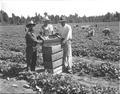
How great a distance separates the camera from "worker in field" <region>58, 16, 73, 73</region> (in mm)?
7176

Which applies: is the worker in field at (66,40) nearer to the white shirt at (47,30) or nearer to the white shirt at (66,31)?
the white shirt at (66,31)

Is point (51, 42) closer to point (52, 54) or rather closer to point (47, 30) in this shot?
point (52, 54)

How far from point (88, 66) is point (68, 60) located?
0.89 metres

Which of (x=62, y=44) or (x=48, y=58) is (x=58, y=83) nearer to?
(x=48, y=58)

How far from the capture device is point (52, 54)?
267 inches

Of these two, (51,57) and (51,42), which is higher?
(51,42)

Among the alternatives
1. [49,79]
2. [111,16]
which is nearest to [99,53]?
[49,79]

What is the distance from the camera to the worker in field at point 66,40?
23.5ft

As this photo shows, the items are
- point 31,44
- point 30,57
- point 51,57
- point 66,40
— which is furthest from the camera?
point 66,40

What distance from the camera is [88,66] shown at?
7711mm

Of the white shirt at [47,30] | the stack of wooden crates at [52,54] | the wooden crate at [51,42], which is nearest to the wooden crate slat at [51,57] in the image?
the stack of wooden crates at [52,54]

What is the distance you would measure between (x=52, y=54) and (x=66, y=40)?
0.86 m

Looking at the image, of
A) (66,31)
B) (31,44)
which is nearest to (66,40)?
(66,31)

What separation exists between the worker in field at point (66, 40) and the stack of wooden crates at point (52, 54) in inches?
11.1
